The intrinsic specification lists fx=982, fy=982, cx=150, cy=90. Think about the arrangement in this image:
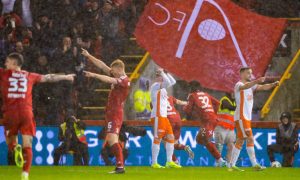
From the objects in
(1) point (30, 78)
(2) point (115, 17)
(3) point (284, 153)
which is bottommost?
(3) point (284, 153)

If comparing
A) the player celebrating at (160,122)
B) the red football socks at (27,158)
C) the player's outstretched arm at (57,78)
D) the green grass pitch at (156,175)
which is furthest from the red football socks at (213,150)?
the red football socks at (27,158)

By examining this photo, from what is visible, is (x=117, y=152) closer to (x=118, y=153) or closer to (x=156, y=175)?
(x=118, y=153)

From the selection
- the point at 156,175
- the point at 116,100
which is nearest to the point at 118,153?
the point at 156,175

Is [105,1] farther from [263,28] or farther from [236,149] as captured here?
[236,149]

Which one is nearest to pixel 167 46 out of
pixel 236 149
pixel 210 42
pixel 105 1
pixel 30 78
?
pixel 210 42

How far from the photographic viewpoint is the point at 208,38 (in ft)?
89.9

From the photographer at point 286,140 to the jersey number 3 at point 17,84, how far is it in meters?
10.7

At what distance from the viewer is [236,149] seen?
20.6 m

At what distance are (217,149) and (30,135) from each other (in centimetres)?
938

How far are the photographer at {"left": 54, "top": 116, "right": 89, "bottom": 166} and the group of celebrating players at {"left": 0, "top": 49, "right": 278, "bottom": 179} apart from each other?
7.97ft

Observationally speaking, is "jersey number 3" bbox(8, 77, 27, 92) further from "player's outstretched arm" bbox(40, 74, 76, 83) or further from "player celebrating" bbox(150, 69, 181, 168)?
"player celebrating" bbox(150, 69, 181, 168)

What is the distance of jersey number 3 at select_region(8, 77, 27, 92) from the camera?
52.4ft

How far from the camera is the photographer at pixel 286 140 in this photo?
25234 mm

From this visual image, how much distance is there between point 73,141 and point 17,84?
942 centimetres
